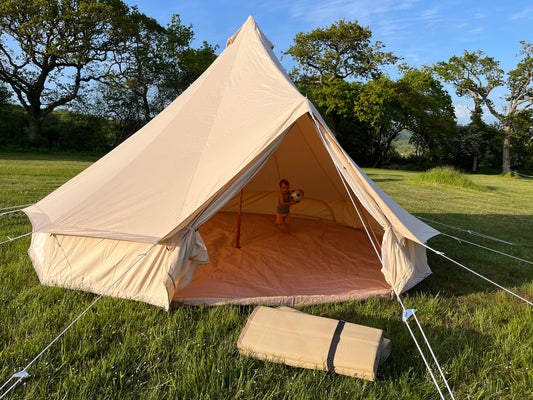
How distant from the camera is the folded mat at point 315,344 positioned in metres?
1.80

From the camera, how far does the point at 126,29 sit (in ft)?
57.6

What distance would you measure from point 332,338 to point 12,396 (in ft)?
4.92

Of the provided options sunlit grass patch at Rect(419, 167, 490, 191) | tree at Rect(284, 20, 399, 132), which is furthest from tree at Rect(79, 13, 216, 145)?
sunlit grass patch at Rect(419, 167, 490, 191)

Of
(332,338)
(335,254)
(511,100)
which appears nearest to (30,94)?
(335,254)

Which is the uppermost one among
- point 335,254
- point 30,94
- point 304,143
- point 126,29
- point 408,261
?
point 126,29

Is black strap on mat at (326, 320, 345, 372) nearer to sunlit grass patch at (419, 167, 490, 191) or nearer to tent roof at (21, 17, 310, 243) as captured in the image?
tent roof at (21, 17, 310, 243)

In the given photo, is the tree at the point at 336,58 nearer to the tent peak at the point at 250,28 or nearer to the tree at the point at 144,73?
the tree at the point at 144,73

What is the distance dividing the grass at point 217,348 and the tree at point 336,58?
19.6 meters

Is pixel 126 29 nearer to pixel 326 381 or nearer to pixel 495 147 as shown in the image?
pixel 326 381

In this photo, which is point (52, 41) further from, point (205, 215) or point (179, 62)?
point (205, 215)

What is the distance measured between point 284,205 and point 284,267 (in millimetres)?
1428

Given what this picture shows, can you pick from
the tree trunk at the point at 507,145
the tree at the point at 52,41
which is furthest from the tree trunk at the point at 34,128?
the tree trunk at the point at 507,145

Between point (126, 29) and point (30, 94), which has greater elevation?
point (126, 29)

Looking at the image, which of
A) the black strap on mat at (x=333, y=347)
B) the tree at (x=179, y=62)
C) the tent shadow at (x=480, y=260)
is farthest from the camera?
the tree at (x=179, y=62)
